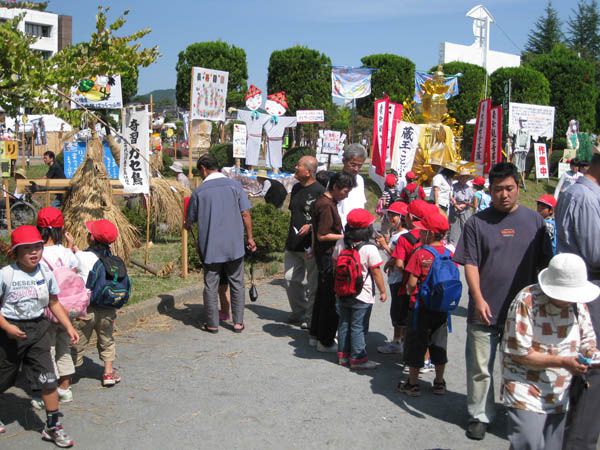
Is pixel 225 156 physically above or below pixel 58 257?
above

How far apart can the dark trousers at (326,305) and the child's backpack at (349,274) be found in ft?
1.88

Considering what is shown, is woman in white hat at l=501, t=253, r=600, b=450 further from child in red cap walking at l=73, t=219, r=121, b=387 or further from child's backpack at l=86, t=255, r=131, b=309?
child in red cap walking at l=73, t=219, r=121, b=387

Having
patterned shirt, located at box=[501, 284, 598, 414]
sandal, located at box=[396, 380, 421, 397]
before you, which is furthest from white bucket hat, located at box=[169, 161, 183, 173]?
patterned shirt, located at box=[501, 284, 598, 414]

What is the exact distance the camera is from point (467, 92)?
30547mm

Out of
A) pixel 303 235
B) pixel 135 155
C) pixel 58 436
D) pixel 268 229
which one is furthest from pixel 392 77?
pixel 58 436

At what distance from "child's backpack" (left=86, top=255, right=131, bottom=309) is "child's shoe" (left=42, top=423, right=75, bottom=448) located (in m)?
1.10

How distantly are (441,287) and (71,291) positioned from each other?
2730mm

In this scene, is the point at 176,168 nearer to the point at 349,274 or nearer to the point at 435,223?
the point at 349,274

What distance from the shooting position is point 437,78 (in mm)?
14516

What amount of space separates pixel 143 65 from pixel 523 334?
4.85 meters

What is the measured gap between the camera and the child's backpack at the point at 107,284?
16.8 ft

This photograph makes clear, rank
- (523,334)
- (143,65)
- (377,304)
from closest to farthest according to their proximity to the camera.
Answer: (523,334) → (143,65) → (377,304)

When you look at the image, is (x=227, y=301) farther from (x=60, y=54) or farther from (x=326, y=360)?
(x=60, y=54)

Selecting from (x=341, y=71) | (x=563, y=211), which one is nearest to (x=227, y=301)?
(x=563, y=211)
